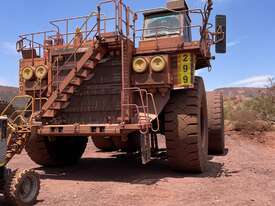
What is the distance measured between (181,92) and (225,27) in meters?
2.07

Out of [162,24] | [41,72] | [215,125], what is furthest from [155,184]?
[215,125]

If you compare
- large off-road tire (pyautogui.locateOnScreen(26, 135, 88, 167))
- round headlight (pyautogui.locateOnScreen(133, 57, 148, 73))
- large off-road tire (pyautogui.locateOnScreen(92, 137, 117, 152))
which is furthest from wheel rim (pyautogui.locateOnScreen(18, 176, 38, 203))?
large off-road tire (pyautogui.locateOnScreen(92, 137, 117, 152))

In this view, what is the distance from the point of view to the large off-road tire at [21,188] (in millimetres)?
6407

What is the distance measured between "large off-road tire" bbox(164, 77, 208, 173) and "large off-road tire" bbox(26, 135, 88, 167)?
3094 millimetres

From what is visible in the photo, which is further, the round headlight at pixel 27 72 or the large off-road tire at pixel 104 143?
the large off-road tire at pixel 104 143

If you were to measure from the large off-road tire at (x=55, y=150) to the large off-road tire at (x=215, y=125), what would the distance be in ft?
14.2

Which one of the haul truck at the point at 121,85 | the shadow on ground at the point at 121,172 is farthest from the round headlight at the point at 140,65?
the shadow on ground at the point at 121,172

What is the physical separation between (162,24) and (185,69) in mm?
2147

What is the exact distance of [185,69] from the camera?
9.59 meters

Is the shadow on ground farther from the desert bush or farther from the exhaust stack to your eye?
the desert bush

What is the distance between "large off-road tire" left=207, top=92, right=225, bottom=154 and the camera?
14203 mm

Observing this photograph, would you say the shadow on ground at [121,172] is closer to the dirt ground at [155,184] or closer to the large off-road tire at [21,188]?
the dirt ground at [155,184]

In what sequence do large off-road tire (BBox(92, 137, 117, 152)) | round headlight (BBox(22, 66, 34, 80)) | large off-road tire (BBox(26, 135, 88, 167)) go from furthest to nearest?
large off-road tire (BBox(92, 137, 117, 152)) < large off-road tire (BBox(26, 135, 88, 167)) < round headlight (BBox(22, 66, 34, 80))

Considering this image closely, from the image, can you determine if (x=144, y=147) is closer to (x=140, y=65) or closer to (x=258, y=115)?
(x=140, y=65)
